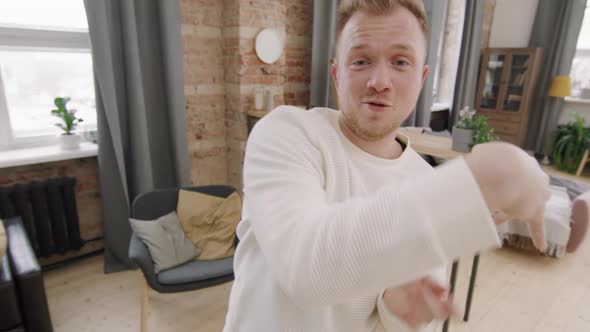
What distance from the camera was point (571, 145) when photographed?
5227 millimetres

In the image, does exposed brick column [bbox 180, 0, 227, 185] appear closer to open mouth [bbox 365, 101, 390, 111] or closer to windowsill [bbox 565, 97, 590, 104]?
open mouth [bbox 365, 101, 390, 111]

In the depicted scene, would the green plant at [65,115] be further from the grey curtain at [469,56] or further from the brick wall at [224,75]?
the grey curtain at [469,56]

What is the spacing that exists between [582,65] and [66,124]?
702cm

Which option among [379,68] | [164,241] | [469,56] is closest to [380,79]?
[379,68]

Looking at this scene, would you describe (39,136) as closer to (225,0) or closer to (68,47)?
(68,47)

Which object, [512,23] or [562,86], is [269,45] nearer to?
[562,86]

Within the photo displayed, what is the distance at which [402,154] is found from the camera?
2.42 ft

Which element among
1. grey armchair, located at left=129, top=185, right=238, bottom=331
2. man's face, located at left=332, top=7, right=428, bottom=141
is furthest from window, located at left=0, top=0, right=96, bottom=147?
man's face, located at left=332, top=7, right=428, bottom=141

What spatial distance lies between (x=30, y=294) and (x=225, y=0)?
7.79ft

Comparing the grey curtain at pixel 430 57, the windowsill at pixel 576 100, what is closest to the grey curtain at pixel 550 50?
the windowsill at pixel 576 100

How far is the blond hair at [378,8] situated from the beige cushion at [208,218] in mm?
1757

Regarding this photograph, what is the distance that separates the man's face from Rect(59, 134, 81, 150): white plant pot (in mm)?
2348

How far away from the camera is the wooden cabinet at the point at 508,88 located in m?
5.64

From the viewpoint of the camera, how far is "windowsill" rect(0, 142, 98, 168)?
2.12m
